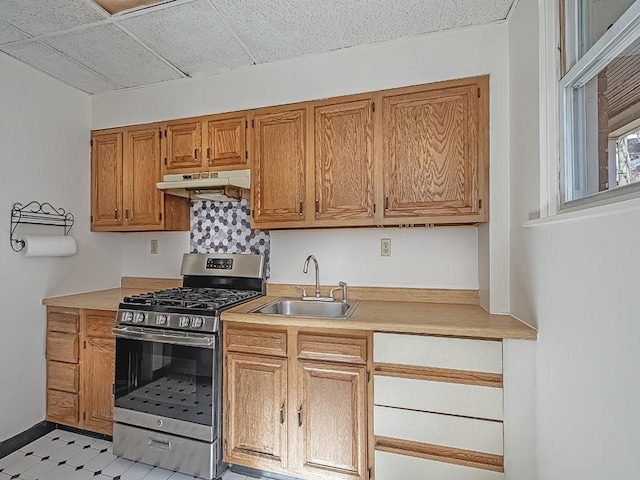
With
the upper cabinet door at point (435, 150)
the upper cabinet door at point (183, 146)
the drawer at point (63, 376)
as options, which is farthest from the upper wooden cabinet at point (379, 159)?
the drawer at point (63, 376)

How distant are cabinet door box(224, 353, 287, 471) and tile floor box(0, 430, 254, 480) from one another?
0.19 meters

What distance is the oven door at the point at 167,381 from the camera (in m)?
1.89

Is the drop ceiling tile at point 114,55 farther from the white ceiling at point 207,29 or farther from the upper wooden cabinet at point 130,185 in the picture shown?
the upper wooden cabinet at point 130,185

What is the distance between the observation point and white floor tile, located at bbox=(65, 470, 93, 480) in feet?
6.21

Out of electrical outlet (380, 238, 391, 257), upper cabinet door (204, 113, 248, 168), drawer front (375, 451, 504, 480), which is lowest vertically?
drawer front (375, 451, 504, 480)

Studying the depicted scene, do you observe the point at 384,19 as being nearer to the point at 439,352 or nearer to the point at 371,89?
the point at 371,89

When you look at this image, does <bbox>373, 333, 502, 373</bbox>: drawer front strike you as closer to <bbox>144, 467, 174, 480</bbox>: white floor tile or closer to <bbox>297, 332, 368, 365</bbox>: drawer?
<bbox>297, 332, 368, 365</bbox>: drawer

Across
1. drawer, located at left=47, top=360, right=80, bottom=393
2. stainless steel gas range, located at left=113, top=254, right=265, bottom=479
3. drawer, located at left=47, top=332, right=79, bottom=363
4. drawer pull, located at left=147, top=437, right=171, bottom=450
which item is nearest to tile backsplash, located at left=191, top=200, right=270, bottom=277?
stainless steel gas range, located at left=113, top=254, right=265, bottom=479

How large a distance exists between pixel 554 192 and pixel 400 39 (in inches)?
51.0

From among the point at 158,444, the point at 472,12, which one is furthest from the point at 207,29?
the point at 158,444

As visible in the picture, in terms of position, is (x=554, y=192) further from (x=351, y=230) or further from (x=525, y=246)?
(x=351, y=230)

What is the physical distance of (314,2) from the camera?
1.73 metres

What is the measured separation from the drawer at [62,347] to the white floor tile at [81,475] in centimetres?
70

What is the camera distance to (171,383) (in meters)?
1.98
